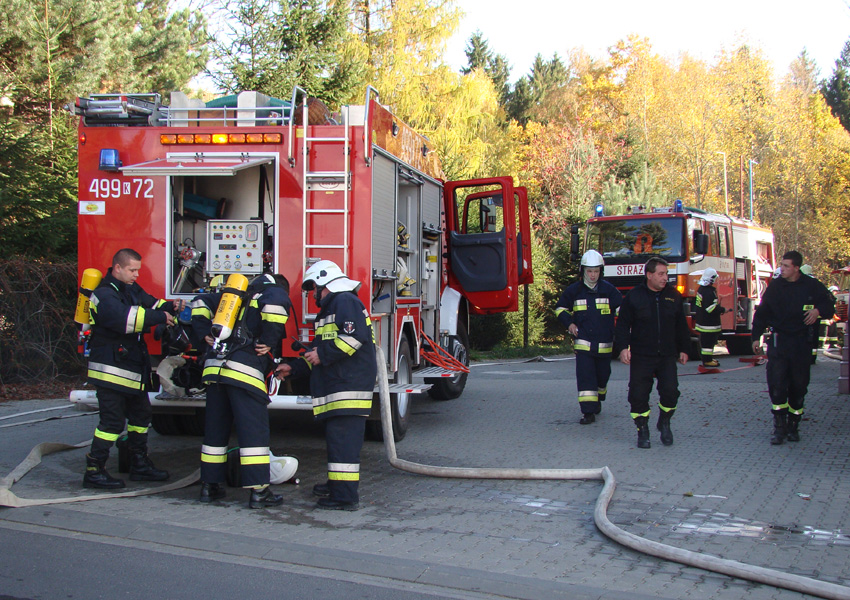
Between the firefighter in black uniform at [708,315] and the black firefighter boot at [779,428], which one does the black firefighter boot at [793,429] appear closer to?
the black firefighter boot at [779,428]

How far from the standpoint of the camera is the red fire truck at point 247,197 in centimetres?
668

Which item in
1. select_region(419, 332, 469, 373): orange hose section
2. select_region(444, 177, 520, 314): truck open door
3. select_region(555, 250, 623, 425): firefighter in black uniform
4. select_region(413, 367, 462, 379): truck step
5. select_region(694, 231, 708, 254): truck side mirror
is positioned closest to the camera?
select_region(413, 367, 462, 379): truck step

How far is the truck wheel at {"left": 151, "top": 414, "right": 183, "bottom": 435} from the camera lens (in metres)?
8.08

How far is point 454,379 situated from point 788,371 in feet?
13.8

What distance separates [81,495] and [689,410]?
678cm

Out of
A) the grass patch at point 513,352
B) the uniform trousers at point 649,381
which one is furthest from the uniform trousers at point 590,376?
the grass patch at point 513,352

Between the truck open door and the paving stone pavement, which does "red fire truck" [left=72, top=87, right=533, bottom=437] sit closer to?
the paving stone pavement

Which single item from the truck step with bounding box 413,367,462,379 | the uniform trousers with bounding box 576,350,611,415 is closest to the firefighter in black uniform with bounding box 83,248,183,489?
the truck step with bounding box 413,367,462,379

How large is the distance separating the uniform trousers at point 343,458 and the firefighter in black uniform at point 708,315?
10094 mm

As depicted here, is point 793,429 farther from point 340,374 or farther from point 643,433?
point 340,374

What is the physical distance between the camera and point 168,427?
8.16 m

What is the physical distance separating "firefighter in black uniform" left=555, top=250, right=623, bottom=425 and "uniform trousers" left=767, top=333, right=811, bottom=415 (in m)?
1.63

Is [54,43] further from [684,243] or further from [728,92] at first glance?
[728,92]

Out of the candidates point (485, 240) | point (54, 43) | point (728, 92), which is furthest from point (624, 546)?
point (728, 92)
